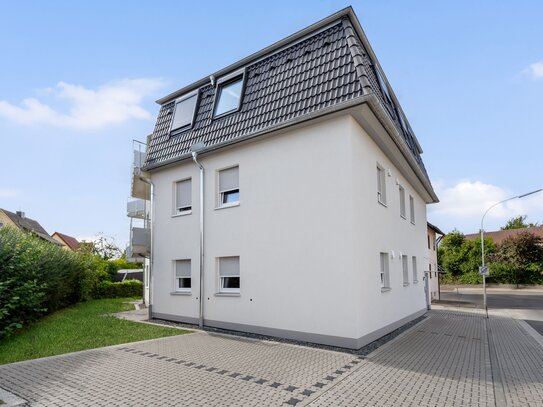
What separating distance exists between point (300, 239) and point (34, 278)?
8.45 metres

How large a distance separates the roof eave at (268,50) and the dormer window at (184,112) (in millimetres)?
353

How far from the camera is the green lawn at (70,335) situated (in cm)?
800

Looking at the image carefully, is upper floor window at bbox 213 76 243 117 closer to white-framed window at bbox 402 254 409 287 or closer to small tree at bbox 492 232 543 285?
white-framed window at bbox 402 254 409 287

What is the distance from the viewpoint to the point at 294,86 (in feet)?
32.2

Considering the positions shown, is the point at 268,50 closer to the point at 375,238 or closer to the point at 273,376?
the point at 375,238

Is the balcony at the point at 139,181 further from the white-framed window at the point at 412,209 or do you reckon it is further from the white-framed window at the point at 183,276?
the white-framed window at the point at 412,209

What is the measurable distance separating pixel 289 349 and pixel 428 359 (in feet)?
9.78

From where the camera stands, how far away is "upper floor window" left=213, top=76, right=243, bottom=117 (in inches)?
450

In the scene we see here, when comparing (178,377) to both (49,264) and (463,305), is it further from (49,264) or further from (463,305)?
(463,305)

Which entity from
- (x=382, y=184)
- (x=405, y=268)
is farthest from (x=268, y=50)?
(x=405, y=268)

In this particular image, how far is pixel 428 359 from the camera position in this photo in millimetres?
7695

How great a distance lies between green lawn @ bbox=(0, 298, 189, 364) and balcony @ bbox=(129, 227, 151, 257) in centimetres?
244

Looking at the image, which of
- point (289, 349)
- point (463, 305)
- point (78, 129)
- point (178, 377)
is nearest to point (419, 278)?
point (463, 305)

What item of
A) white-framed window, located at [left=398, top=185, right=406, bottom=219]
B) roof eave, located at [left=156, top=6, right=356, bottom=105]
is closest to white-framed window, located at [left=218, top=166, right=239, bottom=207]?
roof eave, located at [left=156, top=6, right=356, bottom=105]
